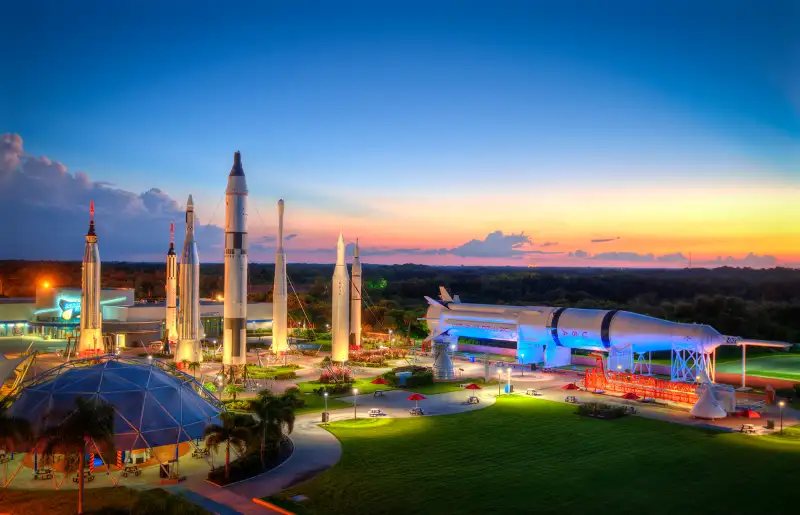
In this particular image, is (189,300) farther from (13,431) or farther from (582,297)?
(582,297)

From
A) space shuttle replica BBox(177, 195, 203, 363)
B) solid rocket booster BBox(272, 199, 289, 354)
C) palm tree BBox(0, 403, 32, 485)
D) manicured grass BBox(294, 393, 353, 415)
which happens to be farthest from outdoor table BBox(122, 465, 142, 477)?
solid rocket booster BBox(272, 199, 289, 354)

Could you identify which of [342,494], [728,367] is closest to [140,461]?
[342,494]

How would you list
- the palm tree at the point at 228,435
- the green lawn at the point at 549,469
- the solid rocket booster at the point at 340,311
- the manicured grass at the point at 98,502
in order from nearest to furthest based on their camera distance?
the manicured grass at the point at 98,502, the green lawn at the point at 549,469, the palm tree at the point at 228,435, the solid rocket booster at the point at 340,311

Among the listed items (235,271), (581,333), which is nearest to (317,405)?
(235,271)

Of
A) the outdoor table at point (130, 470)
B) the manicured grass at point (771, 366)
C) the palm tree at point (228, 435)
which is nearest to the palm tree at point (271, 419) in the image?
the palm tree at point (228, 435)

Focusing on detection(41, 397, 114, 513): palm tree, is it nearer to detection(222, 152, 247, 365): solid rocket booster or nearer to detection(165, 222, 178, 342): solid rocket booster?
detection(222, 152, 247, 365): solid rocket booster

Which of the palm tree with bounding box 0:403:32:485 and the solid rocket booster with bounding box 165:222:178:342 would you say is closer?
the palm tree with bounding box 0:403:32:485

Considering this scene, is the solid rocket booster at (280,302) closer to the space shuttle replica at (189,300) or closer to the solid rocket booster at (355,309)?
the solid rocket booster at (355,309)

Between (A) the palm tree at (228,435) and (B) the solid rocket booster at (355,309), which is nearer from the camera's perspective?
(A) the palm tree at (228,435)
